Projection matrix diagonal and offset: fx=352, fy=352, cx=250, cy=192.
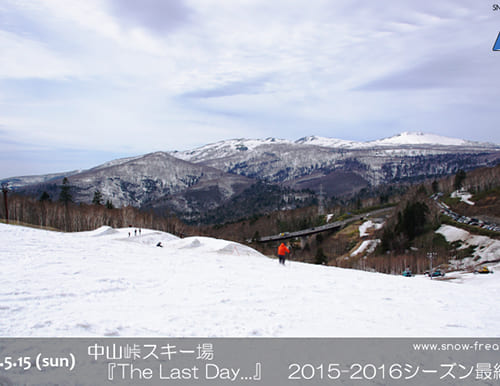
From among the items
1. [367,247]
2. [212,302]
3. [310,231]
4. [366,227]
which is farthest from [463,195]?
[212,302]

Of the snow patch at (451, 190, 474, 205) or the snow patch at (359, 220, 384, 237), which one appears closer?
the snow patch at (451, 190, 474, 205)

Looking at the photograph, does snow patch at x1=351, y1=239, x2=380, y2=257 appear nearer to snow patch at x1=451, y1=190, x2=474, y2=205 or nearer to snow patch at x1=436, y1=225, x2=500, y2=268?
snow patch at x1=436, y1=225, x2=500, y2=268

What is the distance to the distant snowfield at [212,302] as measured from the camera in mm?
9000

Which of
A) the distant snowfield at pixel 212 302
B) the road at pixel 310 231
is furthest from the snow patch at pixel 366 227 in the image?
the distant snowfield at pixel 212 302

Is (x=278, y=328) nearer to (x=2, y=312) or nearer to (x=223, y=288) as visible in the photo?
(x=223, y=288)

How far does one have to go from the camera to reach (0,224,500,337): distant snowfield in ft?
29.5

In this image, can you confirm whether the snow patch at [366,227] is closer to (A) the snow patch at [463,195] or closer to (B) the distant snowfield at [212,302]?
(A) the snow patch at [463,195]

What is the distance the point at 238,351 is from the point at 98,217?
81271 millimetres

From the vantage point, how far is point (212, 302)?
11.6 metres

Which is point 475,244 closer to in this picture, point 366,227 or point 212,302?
point 366,227

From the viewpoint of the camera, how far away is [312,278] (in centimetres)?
1806

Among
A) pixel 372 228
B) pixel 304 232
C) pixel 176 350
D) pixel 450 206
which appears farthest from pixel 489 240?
pixel 176 350

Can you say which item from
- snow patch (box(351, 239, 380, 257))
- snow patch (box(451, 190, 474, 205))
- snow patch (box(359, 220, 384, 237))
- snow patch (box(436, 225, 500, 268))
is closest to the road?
snow patch (box(359, 220, 384, 237))

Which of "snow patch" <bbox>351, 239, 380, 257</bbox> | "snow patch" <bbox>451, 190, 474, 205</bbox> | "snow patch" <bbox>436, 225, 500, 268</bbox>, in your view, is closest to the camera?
"snow patch" <bbox>436, 225, 500, 268</bbox>
